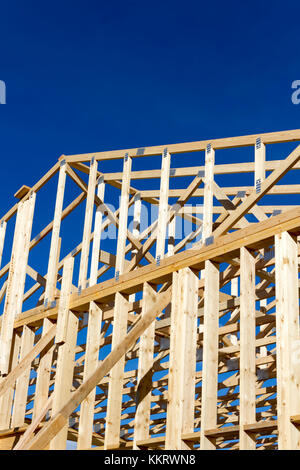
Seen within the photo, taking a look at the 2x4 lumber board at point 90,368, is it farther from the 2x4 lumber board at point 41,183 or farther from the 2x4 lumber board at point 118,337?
the 2x4 lumber board at point 41,183

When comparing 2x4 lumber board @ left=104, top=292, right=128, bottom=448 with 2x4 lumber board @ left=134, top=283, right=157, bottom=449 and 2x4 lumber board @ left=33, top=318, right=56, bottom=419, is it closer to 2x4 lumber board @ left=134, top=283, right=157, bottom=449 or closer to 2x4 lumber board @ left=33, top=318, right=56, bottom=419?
2x4 lumber board @ left=134, top=283, right=157, bottom=449

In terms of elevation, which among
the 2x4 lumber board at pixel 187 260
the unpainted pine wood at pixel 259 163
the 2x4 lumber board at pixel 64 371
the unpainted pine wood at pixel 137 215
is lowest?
the 2x4 lumber board at pixel 64 371

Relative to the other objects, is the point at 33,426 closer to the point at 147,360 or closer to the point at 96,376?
the point at 96,376

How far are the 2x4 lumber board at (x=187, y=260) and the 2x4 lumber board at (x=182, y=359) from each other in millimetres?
237

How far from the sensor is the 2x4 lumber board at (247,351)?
8.87m

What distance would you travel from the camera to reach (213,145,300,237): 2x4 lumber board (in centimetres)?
978

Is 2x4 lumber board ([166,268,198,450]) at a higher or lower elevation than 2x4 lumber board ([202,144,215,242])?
lower

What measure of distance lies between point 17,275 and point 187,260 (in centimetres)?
519

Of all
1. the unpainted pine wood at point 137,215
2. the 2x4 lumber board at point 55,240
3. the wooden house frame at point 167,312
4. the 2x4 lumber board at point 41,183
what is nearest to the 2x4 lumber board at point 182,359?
the wooden house frame at point 167,312

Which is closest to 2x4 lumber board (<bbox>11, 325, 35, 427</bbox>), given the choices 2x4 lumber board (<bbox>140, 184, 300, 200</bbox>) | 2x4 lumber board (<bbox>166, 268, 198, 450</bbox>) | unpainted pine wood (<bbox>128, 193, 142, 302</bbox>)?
unpainted pine wood (<bbox>128, 193, 142, 302</bbox>)

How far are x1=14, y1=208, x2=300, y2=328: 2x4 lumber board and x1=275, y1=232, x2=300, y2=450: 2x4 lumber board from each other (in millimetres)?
227

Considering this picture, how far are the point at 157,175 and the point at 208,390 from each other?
5080 millimetres
